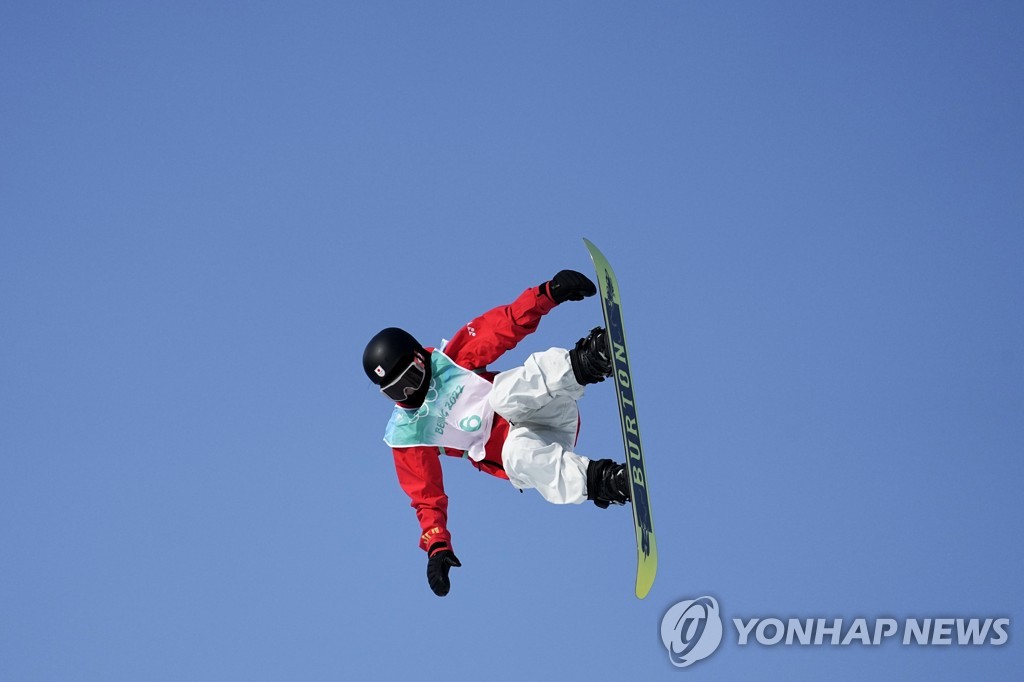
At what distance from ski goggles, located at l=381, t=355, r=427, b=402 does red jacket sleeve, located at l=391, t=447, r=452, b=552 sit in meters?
0.41

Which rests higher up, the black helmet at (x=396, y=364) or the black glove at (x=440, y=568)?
the black helmet at (x=396, y=364)

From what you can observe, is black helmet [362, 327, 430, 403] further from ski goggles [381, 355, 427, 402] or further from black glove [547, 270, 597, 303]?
black glove [547, 270, 597, 303]

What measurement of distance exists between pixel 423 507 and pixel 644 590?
147 cm

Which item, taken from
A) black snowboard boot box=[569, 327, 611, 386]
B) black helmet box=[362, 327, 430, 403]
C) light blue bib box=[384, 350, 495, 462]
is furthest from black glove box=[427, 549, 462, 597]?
black snowboard boot box=[569, 327, 611, 386]

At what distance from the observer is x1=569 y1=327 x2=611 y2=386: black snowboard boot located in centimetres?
591

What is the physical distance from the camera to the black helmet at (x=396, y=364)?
644cm

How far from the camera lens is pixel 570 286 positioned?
6.14 meters

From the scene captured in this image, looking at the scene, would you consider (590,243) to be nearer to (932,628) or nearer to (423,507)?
(423,507)

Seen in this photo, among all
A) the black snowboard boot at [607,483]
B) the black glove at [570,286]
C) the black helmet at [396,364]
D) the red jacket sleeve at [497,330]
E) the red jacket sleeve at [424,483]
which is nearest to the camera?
the black snowboard boot at [607,483]

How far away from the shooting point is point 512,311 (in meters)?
6.39

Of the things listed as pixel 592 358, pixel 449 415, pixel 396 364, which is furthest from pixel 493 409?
pixel 592 358

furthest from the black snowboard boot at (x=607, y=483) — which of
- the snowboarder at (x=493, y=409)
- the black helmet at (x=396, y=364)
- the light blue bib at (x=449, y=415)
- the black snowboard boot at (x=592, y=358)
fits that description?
the black helmet at (x=396, y=364)

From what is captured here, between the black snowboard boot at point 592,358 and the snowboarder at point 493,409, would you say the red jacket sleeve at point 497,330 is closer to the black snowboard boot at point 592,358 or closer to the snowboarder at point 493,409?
the snowboarder at point 493,409

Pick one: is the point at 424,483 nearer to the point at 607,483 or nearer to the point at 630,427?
the point at 607,483
